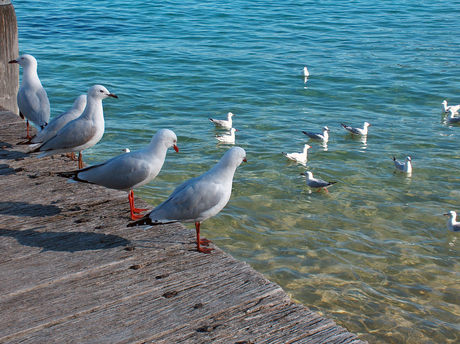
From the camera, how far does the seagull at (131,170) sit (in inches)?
190

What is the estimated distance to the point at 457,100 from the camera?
14812 mm

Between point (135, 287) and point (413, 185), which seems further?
point (413, 185)

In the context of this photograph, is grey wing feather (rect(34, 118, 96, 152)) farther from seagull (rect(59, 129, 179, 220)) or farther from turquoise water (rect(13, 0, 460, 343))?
turquoise water (rect(13, 0, 460, 343))

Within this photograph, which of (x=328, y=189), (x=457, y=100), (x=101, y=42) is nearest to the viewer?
(x=328, y=189)

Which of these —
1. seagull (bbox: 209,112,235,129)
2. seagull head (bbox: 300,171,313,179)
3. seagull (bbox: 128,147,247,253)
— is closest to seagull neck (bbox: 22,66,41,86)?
seagull (bbox: 128,147,247,253)

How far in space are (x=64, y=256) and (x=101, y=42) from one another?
16.8 m

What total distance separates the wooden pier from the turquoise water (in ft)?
7.50

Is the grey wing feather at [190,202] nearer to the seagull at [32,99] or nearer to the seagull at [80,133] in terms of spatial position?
the seagull at [80,133]

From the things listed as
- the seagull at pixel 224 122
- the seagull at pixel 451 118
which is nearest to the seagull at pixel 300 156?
the seagull at pixel 224 122

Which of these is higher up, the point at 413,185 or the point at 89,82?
the point at 89,82

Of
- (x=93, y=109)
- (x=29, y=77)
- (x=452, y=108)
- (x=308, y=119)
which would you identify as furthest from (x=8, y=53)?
(x=452, y=108)

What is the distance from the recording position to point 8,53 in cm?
796

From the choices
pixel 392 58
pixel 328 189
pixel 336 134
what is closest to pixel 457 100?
pixel 392 58

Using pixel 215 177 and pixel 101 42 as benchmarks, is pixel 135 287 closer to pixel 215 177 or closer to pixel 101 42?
pixel 215 177
